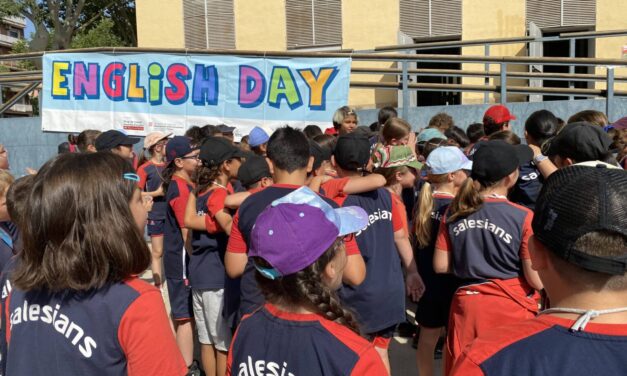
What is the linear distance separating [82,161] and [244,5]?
17303 millimetres

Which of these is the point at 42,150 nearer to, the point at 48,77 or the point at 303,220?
the point at 48,77

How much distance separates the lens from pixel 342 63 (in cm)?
801

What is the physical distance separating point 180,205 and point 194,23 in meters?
15.5

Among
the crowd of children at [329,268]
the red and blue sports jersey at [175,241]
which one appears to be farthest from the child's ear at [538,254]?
the red and blue sports jersey at [175,241]

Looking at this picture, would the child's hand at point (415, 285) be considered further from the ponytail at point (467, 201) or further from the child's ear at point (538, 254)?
the child's ear at point (538, 254)

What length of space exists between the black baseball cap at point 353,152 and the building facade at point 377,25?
35.3 feet

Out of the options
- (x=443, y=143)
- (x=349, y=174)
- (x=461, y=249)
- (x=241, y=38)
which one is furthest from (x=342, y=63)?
(x=241, y=38)

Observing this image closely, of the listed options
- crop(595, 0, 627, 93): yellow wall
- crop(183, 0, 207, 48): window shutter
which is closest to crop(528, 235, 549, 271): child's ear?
crop(595, 0, 627, 93): yellow wall

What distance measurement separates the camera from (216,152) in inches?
154

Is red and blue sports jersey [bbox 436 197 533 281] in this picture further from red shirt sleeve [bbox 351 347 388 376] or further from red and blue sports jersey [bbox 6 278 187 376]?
red and blue sports jersey [bbox 6 278 187 376]

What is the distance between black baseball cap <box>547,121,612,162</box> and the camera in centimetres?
312

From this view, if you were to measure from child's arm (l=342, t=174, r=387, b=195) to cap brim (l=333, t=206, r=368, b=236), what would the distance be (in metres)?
1.12

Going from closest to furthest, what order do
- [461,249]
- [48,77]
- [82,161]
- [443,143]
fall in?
1. [82,161]
2. [461,249]
3. [443,143]
4. [48,77]

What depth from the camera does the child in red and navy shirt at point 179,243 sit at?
440 cm
